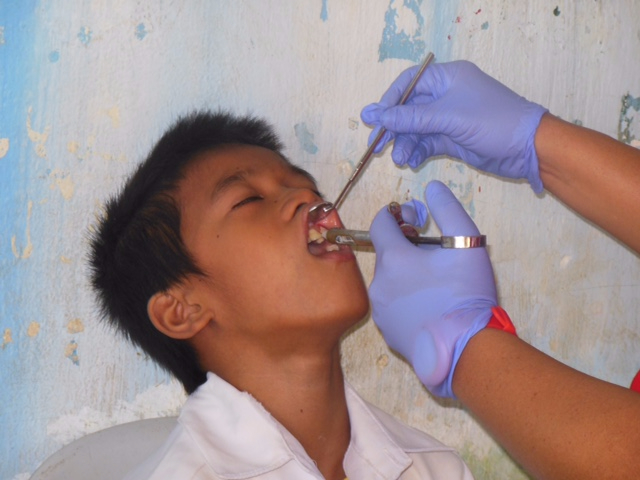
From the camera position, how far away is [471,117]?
4.38 ft

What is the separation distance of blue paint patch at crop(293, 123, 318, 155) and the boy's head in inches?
8.2

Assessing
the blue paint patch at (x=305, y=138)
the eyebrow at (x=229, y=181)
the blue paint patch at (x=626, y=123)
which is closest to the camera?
the eyebrow at (x=229, y=181)

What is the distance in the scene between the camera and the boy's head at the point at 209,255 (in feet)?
4.09

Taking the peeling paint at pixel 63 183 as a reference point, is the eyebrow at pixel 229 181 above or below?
above

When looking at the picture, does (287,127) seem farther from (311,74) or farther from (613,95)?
(613,95)

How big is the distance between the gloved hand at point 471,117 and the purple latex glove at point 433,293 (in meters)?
0.15

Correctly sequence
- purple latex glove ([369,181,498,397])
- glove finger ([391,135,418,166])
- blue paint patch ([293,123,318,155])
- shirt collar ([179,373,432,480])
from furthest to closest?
blue paint patch ([293,123,318,155])
glove finger ([391,135,418,166])
shirt collar ([179,373,432,480])
purple latex glove ([369,181,498,397])

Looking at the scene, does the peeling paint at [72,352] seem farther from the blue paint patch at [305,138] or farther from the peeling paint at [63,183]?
the blue paint patch at [305,138]

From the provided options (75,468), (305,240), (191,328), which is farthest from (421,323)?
(75,468)

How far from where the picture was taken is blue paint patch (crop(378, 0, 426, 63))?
1679 mm

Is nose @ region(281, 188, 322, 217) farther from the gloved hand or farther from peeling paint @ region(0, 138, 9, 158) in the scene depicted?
peeling paint @ region(0, 138, 9, 158)

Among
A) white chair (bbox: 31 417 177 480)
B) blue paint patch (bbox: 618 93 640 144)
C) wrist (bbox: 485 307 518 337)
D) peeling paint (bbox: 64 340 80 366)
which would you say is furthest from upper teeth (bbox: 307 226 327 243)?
blue paint patch (bbox: 618 93 640 144)

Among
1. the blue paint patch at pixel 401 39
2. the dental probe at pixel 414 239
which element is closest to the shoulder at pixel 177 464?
the dental probe at pixel 414 239

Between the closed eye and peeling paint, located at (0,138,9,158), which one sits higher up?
peeling paint, located at (0,138,9,158)
